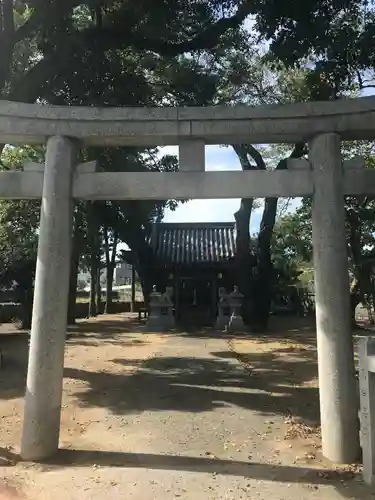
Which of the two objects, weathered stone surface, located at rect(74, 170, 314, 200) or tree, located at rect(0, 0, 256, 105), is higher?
tree, located at rect(0, 0, 256, 105)

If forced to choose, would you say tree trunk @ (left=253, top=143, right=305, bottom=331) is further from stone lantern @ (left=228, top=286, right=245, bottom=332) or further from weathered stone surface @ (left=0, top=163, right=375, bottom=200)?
weathered stone surface @ (left=0, top=163, right=375, bottom=200)

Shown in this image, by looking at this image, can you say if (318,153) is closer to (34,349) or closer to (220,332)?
(34,349)

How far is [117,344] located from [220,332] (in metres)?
5.60

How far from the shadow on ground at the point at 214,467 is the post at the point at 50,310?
325mm

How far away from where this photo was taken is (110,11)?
31.3ft

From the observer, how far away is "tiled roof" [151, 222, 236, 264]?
22.8 m

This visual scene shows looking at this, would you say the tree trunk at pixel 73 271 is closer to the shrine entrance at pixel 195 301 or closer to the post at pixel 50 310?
the shrine entrance at pixel 195 301

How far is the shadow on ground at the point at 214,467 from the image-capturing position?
460 centimetres

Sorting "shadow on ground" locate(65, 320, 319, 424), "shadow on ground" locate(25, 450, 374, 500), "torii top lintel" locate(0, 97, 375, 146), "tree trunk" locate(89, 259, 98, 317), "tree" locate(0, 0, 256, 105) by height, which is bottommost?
"shadow on ground" locate(25, 450, 374, 500)

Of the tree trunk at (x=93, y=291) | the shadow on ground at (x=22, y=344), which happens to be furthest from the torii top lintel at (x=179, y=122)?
the tree trunk at (x=93, y=291)

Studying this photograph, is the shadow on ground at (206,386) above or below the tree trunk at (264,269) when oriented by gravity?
below

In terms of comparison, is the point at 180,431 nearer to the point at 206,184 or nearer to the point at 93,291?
the point at 206,184

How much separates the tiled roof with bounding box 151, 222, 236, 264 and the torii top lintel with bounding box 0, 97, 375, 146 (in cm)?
1698

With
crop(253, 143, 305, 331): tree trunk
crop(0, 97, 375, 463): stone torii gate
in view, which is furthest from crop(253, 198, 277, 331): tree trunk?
crop(0, 97, 375, 463): stone torii gate
